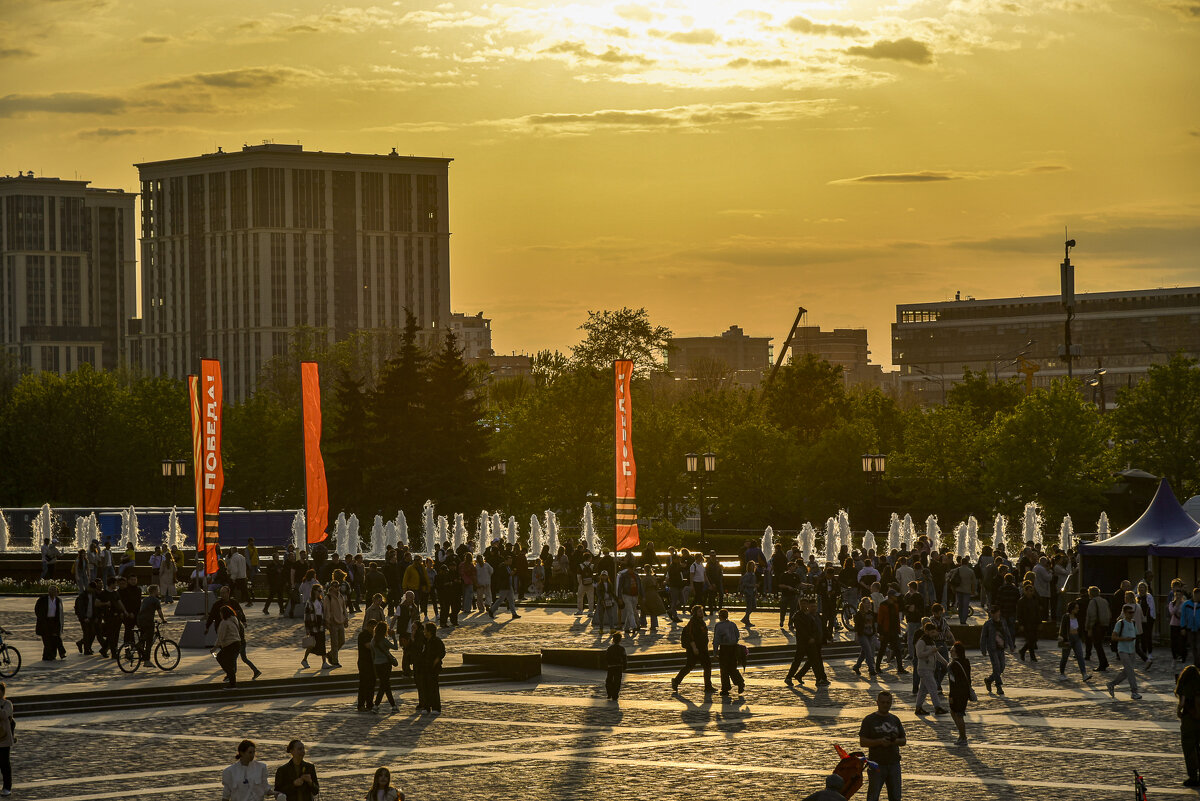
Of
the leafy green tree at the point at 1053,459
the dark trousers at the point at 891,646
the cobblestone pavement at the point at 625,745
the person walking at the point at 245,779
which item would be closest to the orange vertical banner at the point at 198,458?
the cobblestone pavement at the point at 625,745

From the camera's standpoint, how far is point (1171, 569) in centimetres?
3375

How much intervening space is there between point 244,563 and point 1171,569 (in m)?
22.2

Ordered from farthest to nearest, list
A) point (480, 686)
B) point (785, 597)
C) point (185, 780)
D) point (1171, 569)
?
point (785, 597), point (1171, 569), point (480, 686), point (185, 780)

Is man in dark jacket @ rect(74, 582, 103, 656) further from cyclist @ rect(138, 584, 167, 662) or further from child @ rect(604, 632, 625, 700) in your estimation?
child @ rect(604, 632, 625, 700)

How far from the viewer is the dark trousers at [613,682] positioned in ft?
85.1

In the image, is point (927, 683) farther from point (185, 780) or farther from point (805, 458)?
point (805, 458)

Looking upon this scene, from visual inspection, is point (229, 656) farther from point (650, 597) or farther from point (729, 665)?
point (650, 597)

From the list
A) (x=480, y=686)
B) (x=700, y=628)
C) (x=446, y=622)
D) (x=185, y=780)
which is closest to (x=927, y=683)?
(x=700, y=628)

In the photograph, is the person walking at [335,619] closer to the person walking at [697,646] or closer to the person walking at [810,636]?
the person walking at [697,646]

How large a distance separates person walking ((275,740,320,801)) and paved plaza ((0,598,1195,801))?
3610 millimetres

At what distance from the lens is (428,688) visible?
25.0 m

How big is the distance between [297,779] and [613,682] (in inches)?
464

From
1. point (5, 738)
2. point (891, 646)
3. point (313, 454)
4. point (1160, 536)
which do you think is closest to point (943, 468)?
point (1160, 536)

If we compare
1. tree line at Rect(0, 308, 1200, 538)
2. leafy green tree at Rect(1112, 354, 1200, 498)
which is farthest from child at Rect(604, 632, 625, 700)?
leafy green tree at Rect(1112, 354, 1200, 498)
